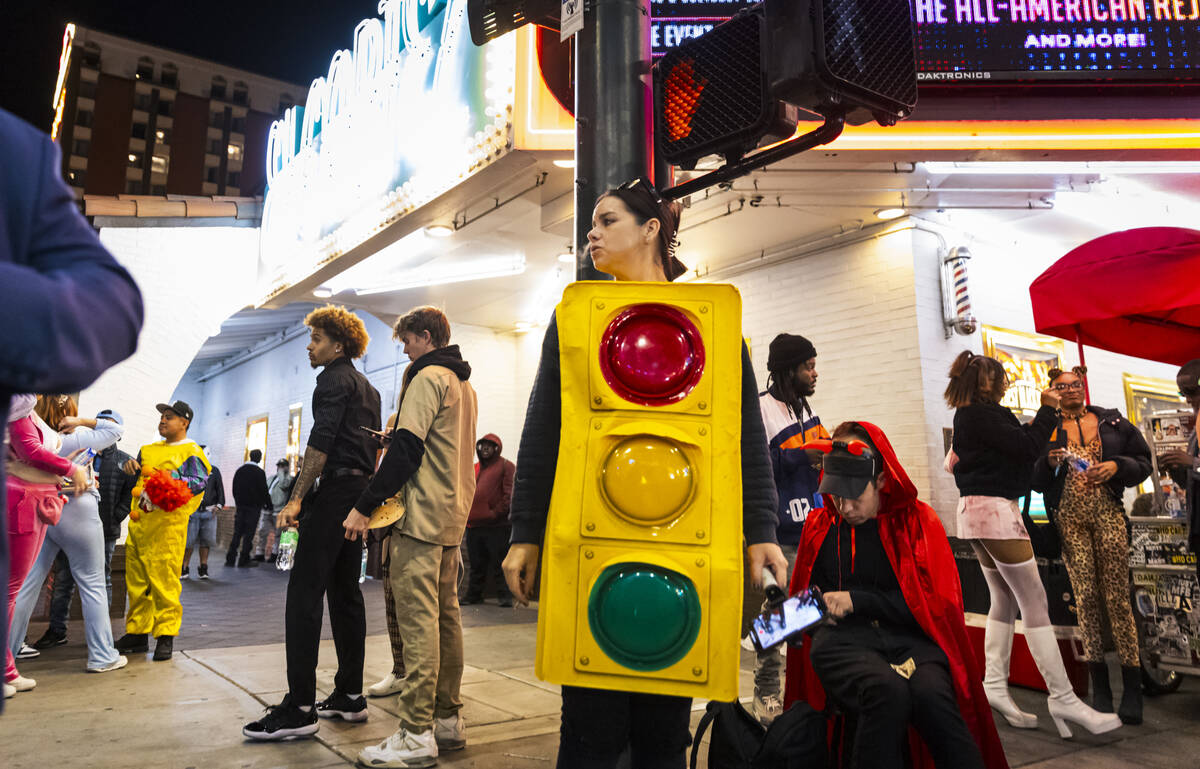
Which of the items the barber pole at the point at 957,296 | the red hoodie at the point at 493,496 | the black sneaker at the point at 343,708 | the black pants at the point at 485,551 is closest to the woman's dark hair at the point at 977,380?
the barber pole at the point at 957,296

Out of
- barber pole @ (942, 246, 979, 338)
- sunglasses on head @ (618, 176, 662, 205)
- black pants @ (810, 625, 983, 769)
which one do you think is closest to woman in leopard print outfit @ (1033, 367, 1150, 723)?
black pants @ (810, 625, 983, 769)

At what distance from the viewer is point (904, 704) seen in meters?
2.41

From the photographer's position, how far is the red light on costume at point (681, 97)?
2.44m

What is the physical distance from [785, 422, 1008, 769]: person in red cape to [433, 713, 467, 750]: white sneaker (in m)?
1.47

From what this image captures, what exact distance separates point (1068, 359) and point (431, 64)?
7.75 metres

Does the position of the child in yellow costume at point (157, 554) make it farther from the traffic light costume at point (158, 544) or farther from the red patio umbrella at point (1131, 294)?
the red patio umbrella at point (1131, 294)

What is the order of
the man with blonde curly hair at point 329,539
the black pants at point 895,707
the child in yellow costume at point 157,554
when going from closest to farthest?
the black pants at point 895,707 → the man with blonde curly hair at point 329,539 → the child in yellow costume at point 157,554

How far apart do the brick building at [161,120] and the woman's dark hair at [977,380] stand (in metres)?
51.0

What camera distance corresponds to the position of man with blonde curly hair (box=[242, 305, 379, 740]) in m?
3.52

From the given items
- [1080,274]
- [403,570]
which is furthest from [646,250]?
[1080,274]

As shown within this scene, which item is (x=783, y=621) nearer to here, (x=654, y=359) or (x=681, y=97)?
(x=654, y=359)

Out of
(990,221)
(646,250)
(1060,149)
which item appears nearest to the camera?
(646,250)

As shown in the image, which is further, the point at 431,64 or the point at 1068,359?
the point at 1068,359

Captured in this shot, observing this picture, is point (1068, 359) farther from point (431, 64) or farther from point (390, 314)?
point (390, 314)
